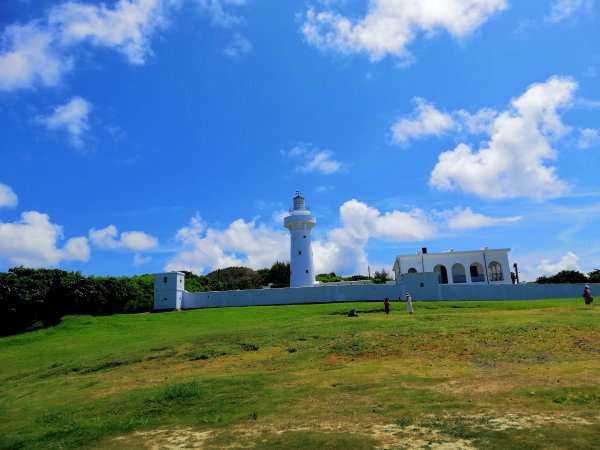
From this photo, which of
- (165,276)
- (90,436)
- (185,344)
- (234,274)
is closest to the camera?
(90,436)

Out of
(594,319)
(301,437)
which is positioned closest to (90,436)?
(301,437)

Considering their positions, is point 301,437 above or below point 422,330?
below

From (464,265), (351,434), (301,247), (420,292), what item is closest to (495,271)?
(464,265)

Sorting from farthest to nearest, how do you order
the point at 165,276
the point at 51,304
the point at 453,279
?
1. the point at 453,279
2. the point at 165,276
3. the point at 51,304

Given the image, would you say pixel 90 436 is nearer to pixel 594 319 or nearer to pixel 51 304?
pixel 594 319

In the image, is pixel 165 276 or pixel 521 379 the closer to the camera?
pixel 521 379

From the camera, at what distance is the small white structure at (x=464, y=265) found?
55.7 m

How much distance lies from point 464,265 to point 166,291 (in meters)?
34.7

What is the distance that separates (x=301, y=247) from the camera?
54312mm

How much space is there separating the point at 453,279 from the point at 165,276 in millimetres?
33809

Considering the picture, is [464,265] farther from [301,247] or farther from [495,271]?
[301,247]

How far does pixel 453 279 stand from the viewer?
188ft

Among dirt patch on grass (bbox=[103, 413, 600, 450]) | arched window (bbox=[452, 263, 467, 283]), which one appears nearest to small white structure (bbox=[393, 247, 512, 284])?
arched window (bbox=[452, 263, 467, 283])

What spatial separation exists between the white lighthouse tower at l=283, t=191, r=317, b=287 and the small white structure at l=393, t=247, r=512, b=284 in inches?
433
